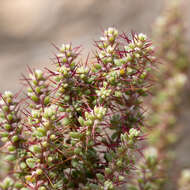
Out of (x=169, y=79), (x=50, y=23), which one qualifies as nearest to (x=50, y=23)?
(x=50, y=23)

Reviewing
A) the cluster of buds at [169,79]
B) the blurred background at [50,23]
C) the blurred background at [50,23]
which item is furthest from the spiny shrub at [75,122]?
the blurred background at [50,23]

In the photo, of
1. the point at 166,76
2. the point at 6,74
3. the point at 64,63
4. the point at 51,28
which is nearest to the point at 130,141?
the point at 64,63

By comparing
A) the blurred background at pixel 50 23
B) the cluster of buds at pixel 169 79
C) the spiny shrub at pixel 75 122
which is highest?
the blurred background at pixel 50 23

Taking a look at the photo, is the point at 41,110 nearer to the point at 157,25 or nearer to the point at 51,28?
the point at 157,25

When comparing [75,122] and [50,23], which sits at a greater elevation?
[50,23]

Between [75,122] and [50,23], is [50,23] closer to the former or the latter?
[50,23]

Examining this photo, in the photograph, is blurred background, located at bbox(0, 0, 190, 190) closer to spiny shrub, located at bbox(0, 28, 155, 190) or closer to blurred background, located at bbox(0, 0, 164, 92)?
blurred background, located at bbox(0, 0, 164, 92)

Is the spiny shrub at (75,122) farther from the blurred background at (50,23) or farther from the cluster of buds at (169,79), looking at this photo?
the blurred background at (50,23)

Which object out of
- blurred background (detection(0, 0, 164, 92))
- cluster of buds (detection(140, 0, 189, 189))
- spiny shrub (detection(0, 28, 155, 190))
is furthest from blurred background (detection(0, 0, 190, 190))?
spiny shrub (detection(0, 28, 155, 190))
